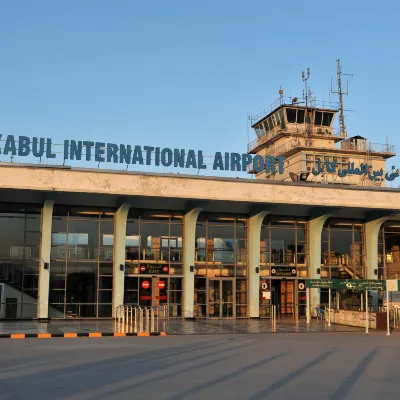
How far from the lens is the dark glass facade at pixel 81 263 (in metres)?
33.5

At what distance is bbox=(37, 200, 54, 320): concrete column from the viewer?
105ft

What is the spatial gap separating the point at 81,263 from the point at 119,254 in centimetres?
232

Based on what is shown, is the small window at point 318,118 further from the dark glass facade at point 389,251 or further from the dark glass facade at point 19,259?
the dark glass facade at point 19,259

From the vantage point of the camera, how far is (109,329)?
26000 millimetres

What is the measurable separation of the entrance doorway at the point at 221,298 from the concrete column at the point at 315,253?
508cm

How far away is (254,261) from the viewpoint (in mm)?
35812

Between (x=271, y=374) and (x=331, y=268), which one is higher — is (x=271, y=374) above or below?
below

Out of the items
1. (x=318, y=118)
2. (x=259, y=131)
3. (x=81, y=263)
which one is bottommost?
(x=81, y=263)

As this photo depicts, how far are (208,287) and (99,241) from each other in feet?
23.2

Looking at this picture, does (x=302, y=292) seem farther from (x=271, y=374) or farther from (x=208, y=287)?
(x=271, y=374)

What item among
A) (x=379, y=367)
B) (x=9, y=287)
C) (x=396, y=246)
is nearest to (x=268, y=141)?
(x=396, y=246)

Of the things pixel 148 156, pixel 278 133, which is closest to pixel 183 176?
pixel 148 156

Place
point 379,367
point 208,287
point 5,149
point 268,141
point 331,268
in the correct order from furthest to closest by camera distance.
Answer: point 268,141, point 331,268, point 208,287, point 5,149, point 379,367

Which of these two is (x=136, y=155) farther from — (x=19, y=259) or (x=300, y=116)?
(x=300, y=116)
